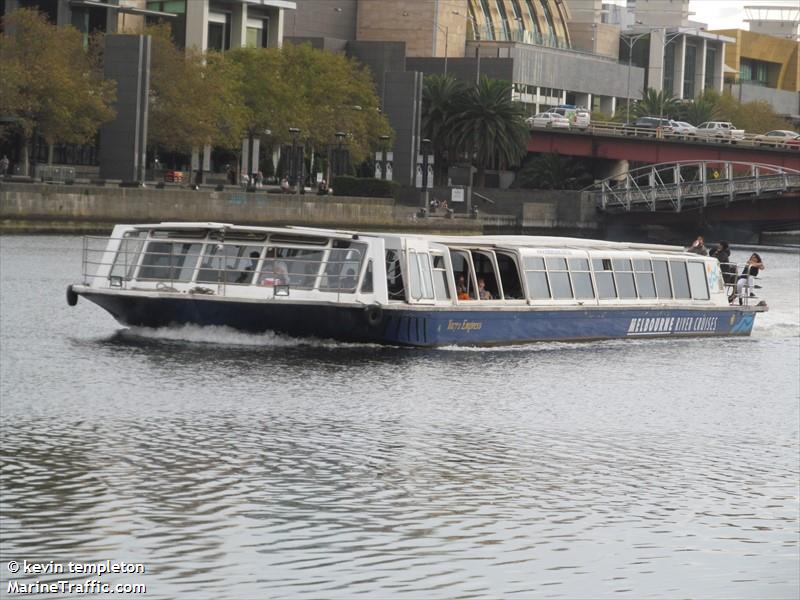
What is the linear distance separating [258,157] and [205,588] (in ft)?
381

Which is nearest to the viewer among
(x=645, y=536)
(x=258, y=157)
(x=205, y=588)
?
(x=205, y=588)

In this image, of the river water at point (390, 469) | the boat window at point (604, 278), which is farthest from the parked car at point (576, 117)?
the river water at point (390, 469)

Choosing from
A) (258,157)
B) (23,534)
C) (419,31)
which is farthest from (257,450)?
(419,31)

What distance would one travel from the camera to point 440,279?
39.5m

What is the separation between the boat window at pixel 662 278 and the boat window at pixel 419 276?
9.50m

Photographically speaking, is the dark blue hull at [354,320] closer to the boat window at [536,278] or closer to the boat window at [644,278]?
the boat window at [536,278]

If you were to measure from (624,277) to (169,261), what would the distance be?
1236 cm

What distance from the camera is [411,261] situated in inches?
1521

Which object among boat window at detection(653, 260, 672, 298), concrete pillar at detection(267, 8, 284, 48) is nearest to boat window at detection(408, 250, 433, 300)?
boat window at detection(653, 260, 672, 298)

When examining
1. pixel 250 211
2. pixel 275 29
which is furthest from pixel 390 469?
pixel 275 29

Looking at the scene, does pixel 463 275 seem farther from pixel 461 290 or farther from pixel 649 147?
pixel 649 147

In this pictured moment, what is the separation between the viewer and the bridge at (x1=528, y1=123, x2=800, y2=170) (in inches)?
5103

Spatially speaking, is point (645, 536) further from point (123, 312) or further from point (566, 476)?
point (123, 312)

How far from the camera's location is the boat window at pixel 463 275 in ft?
133
